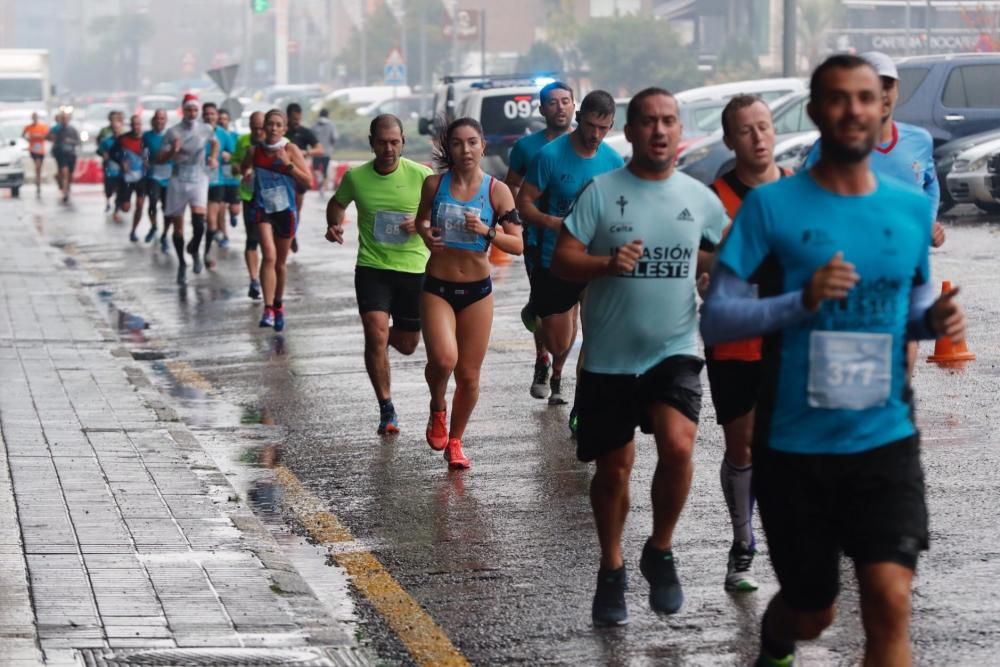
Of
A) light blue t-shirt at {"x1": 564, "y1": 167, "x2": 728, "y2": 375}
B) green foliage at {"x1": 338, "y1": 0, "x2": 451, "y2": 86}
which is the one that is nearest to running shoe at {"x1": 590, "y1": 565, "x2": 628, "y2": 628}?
light blue t-shirt at {"x1": 564, "y1": 167, "x2": 728, "y2": 375}

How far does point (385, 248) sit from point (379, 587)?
3692 mm

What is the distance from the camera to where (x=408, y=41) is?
10050 centimetres

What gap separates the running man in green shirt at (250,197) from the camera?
16.7m

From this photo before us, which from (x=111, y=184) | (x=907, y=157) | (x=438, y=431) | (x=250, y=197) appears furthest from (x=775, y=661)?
(x=111, y=184)

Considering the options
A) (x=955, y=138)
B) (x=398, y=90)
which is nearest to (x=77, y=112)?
(x=398, y=90)

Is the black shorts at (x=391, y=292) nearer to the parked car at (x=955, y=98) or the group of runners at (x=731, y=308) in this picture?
the group of runners at (x=731, y=308)

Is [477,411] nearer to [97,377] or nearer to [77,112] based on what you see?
[97,377]

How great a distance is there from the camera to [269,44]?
516 feet

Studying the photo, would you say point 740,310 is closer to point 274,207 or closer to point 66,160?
point 274,207

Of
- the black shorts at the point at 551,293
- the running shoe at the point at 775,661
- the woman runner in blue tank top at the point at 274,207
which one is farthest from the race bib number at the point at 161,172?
the running shoe at the point at 775,661

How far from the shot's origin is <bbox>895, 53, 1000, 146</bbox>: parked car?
Result: 24.4m

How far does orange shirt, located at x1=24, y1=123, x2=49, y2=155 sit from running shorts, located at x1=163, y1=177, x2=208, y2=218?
863 inches

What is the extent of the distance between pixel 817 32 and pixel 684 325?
76.8 metres

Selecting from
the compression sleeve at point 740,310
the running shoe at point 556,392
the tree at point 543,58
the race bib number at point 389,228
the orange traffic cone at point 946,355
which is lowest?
the running shoe at point 556,392
